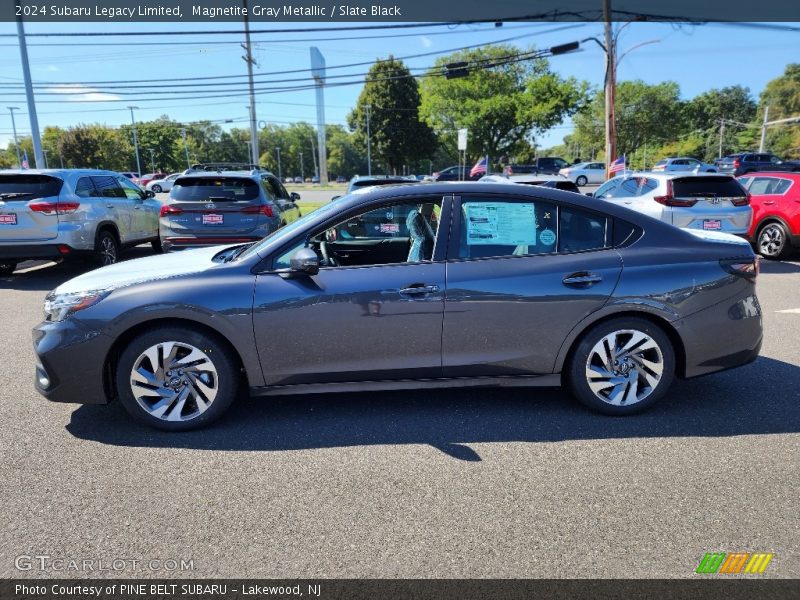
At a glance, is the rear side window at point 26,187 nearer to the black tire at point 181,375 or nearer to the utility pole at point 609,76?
the black tire at point 181,375

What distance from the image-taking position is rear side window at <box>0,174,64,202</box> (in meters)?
8.53

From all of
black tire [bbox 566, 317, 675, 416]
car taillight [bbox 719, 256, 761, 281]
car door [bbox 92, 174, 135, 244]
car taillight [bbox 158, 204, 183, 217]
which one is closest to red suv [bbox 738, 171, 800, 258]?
car taillight [bbox 719, 256, 761, 281]

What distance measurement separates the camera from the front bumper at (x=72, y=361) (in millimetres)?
3412

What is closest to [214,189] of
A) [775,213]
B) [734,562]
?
[734,562]

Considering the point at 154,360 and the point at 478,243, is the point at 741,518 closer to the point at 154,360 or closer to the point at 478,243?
the point at 478,243

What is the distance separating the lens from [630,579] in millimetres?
2244

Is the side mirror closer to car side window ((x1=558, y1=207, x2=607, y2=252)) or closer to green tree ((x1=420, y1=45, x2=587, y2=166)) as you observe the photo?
car side window ((x1=558, y1=207, x2=607, y2=252))

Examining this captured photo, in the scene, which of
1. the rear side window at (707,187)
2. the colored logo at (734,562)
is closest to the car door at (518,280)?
the colored logo at (734,562)

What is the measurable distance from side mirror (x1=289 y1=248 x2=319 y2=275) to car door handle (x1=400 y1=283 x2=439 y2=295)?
1.87 ft

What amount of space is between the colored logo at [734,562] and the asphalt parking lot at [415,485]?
4 centimetres

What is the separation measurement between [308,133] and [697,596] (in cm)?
13582

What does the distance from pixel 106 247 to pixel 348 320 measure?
7806 mm

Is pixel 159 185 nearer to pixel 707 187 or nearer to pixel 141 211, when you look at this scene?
pixel 141 211

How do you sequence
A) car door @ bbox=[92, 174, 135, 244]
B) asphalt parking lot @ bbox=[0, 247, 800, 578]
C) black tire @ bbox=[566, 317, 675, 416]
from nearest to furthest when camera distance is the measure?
asphalt parking lot @ bbox=[0, 247, 800, 578]
black tire @ bbox=[566, 317, 675, 416]
car door @ bbox=[92, 174, 135, 244]
